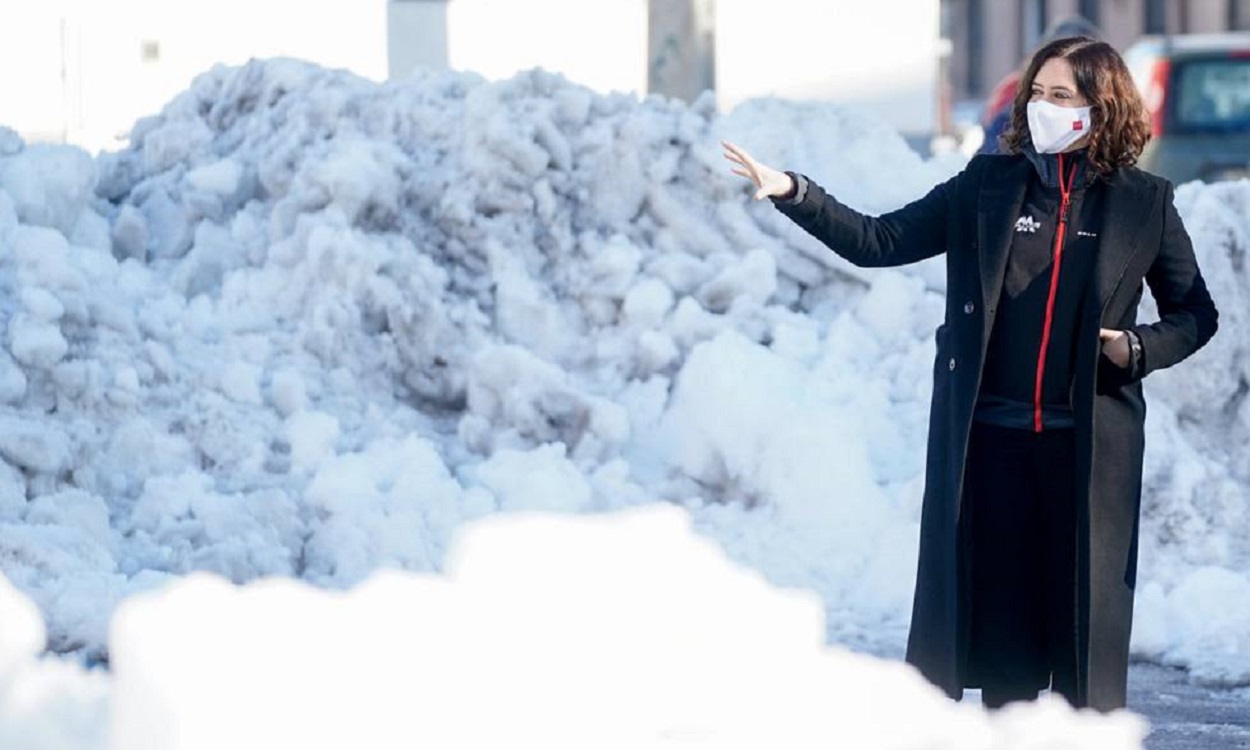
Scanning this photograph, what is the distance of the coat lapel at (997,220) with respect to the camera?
15.1ft

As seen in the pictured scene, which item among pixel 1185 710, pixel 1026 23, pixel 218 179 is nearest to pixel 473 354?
pixel 218 179

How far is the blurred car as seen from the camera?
47.3 feet

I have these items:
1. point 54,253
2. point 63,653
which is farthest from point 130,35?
point 63,653

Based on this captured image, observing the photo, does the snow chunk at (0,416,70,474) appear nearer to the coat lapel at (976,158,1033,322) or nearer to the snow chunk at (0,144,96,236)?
the snow chunk at (0,144,96,236)

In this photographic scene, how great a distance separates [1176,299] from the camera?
474cm

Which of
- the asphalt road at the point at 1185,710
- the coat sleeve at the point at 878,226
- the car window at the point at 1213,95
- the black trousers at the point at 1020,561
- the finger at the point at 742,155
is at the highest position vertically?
the finger at the point at 742,155

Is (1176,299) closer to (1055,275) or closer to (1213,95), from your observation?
(1055,275)

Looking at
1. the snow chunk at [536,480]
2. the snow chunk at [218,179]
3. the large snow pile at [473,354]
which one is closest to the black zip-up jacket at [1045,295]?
the large snow pile at [473,354]

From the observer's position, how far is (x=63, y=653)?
19.9 feet

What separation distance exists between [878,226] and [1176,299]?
2.15 ft

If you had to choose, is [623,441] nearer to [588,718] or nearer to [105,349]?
[105,349]

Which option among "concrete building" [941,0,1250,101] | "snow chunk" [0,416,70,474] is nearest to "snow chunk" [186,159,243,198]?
"snow chunk" [0,416,70,474]

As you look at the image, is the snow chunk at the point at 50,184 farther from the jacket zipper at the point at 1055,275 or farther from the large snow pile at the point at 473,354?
the jacket zipper at the point at 1055,275

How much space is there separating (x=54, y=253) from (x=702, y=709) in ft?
12.4
